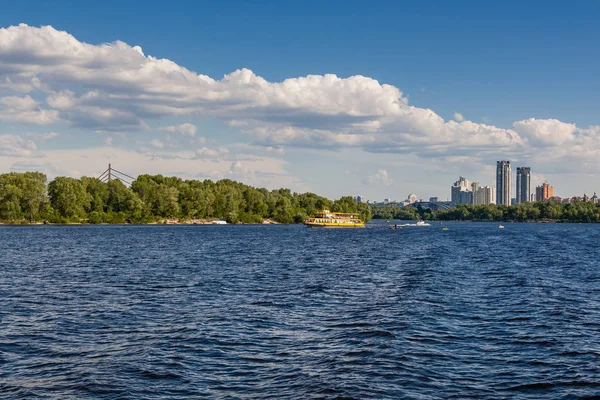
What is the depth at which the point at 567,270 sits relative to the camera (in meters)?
69.0

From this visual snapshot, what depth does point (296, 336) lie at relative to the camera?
3127 cm

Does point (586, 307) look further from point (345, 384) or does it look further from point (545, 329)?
point (345, 384)

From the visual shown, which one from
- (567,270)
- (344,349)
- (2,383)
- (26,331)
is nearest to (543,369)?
(344,349)

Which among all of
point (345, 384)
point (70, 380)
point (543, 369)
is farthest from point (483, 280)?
point (70, 380)

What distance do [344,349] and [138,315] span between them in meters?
14.7

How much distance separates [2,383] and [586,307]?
118 feet

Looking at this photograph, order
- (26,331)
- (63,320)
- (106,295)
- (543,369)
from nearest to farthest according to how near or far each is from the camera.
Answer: (543,369) < (26,331) < (63,320) < (106,295)

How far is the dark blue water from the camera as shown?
22906 mm

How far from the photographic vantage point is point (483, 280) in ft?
190

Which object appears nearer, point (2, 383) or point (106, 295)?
point (2, 383)

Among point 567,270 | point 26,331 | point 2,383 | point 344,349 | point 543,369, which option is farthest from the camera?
point 567,270

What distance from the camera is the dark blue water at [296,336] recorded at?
75.2ft

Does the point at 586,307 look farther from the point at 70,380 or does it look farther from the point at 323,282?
the point at 70,380

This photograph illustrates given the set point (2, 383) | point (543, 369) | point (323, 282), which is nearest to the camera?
point (2, 383)
